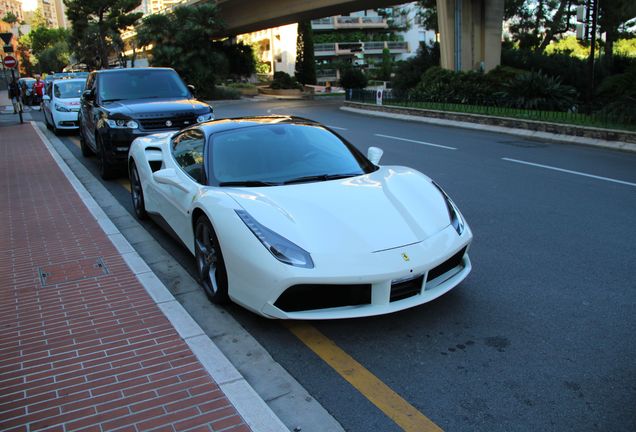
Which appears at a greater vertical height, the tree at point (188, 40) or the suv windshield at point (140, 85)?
the tree at point (188, 40)

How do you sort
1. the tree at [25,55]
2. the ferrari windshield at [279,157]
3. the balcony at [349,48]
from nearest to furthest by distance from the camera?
the ferrari windshield at [279,157] → the balcony at [349,48] → the tree at [25,55]

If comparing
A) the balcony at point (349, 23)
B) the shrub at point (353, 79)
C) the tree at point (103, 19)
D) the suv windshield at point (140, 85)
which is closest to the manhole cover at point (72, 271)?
the suv windshield at point (140, 85)

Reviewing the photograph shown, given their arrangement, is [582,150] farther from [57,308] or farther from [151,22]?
[151,22]

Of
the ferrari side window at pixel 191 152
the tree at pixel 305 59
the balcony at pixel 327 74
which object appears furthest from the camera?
the balcony at pixel 327 74

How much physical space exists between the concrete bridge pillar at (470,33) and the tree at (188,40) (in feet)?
66.2

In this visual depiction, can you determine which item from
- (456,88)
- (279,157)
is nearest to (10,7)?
(456,88)

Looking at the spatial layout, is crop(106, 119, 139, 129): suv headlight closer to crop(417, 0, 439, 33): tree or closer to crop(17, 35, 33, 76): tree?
crop(417, 0, 439, 33): tree

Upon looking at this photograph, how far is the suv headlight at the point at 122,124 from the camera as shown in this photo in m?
9.39

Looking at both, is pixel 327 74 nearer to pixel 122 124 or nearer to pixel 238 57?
pixel 238 57

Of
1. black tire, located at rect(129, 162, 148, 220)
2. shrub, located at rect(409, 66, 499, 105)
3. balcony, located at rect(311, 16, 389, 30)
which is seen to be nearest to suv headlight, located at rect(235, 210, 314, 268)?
black tire, located at rect(129, 162, 148, 220)

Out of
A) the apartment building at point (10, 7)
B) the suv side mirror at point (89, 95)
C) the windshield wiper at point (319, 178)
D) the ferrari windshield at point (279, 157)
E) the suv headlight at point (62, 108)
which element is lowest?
the windshield wiper at point (319, 178)

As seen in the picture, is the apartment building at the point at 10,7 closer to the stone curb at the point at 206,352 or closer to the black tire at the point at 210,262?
the stone curb at the point at 206,352

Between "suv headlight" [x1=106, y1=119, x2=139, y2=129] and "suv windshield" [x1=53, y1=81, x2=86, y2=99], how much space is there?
9.51m

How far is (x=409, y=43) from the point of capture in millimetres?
78188
